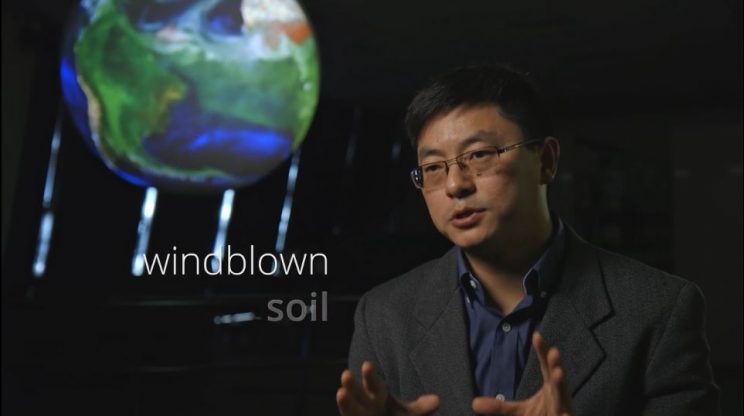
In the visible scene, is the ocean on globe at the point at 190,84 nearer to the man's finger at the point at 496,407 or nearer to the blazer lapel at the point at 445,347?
the blazer lapel at the point at 445,347

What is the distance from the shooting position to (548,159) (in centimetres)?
110

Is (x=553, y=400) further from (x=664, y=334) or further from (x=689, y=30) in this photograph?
(x=689, y=30)

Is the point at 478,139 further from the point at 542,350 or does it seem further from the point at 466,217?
the point at 542,350

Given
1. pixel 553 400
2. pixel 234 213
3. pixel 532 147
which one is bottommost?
pixel 553 400

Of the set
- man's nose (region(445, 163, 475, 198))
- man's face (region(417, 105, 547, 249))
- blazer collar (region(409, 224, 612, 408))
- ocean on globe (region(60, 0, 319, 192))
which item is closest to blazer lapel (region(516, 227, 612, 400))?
blazer collar (region(409, 224, 612, 408))

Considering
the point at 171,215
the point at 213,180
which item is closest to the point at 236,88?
the point at 213,180

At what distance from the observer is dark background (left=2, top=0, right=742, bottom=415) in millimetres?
3281

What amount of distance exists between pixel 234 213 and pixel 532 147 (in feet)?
12.3

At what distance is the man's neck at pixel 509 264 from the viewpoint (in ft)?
3.48

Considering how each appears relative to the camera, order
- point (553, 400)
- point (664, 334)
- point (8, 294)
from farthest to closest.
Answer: point (8, 294), point (664, 334), point (553, 400)

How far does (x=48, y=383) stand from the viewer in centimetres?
323

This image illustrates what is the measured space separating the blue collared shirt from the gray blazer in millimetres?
21

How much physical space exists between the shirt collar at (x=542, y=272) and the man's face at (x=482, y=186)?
0.20 feet

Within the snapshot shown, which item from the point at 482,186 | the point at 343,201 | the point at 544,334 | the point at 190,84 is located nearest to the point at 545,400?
the point at 544,334
